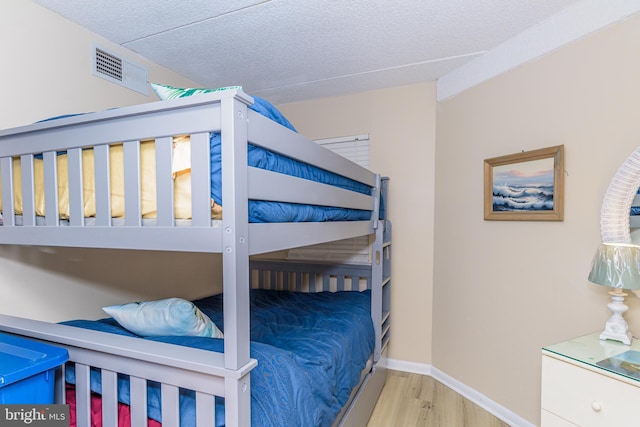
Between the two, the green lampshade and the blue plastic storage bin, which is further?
the green lampshade

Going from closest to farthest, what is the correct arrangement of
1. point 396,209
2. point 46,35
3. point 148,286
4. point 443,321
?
1. point 46,35
2. point 148,286
3. point 443,321
4. point 396,209

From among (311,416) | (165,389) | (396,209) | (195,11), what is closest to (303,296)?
(396,209)

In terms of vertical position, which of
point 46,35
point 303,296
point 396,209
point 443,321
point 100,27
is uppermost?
point 100,27

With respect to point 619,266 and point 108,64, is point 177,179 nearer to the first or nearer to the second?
point 108,64

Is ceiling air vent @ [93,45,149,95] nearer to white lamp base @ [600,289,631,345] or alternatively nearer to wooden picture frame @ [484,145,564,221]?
wooden picture frame @ [484,145,564,221]

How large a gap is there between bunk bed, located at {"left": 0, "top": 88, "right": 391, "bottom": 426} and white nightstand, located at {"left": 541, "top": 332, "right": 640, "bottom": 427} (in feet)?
3.56

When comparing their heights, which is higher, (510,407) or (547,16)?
(547,16)

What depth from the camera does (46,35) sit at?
175 cm

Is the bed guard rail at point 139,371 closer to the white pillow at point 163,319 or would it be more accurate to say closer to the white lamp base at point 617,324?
the white pillow at point 163,319

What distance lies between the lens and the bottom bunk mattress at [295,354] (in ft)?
3.51

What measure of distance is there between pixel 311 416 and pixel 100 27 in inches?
92.2

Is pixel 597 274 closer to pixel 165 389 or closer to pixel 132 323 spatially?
pixel 165 389

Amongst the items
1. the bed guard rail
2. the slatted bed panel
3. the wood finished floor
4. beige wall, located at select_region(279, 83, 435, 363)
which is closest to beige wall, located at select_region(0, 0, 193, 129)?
the bed guard rail

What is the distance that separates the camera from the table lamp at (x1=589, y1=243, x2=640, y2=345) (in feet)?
4.61
